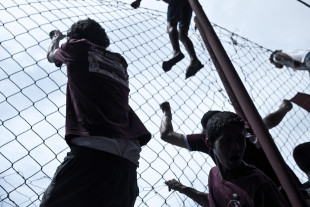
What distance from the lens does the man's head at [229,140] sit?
171 cm

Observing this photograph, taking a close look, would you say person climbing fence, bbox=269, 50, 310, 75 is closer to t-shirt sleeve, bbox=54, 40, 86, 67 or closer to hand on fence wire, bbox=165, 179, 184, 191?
hand on fence wire, bbox=165, 179, 184, 191

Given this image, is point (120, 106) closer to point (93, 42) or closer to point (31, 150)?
point (93, 42)

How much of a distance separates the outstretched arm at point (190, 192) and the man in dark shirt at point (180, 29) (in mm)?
1108

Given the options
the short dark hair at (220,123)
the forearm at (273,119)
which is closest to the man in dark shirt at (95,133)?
the short dark hair at (220,123)

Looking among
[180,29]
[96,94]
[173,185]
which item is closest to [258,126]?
[96,94]

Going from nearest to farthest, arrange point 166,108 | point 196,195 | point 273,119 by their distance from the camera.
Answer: point 196,195 → point 166,108 → point 273,119

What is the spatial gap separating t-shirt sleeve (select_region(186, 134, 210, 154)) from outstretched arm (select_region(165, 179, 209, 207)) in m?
0.26

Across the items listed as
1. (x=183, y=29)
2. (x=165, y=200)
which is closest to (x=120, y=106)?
(x=165, y=200)

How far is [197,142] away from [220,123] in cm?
44

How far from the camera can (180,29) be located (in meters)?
3.29

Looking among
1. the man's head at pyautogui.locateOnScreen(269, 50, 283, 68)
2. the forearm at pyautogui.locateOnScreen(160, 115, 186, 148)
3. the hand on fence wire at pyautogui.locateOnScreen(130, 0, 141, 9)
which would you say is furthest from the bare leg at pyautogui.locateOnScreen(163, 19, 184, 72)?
the man's head at pyautogui.locateOnScreen(269, 50, 283, 68)

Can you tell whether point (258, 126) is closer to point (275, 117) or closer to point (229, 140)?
point (229, 140)

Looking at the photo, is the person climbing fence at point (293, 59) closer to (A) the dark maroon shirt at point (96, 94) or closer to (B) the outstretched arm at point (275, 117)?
(B) the outstretched arm at point (275, 117)

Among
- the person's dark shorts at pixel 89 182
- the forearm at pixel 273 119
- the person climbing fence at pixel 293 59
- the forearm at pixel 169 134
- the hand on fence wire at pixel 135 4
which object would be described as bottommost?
the person's dark shorts at pixel 89 182
